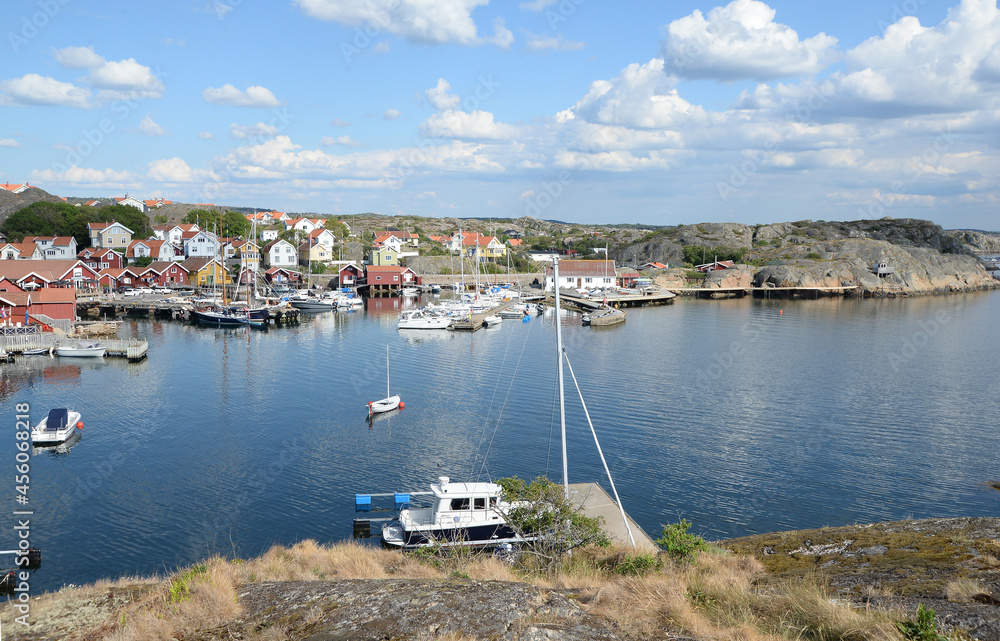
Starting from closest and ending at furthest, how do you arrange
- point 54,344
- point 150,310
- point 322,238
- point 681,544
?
point 681,544 < point 54,344 < point 150,310 < point 322,238

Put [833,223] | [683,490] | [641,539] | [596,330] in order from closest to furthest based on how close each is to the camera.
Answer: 1. [641,539]
2. [683,490]
3. [596,330]
4. [833,223]

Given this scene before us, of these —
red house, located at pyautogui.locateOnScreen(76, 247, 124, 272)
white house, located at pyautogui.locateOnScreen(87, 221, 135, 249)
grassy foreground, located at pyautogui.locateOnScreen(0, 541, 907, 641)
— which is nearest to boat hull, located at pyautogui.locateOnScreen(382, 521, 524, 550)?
grassy foreground, located at pyautogui.locateOnScreen(0, 541, 907, 641)

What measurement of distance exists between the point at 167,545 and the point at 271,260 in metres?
80.7

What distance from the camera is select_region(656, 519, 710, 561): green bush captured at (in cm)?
1141

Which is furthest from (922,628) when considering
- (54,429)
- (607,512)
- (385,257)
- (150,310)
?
(385,257)

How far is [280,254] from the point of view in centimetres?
9450

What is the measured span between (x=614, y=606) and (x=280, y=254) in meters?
94.1

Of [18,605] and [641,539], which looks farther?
[641,539]

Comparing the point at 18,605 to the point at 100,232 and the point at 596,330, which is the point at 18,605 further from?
the point at 100,232

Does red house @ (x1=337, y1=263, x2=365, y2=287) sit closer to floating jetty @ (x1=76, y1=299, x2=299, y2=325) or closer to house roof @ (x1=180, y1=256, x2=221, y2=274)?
house roof @ (x1=180, y1=256, x2=221, y2=274)

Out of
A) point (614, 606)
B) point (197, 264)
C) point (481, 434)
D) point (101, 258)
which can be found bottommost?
→ point (481, 434)

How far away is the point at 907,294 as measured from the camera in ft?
320

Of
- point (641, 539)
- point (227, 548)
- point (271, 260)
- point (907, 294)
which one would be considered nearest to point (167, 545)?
point (227, 548)

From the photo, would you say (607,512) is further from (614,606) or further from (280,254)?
(280,254)
